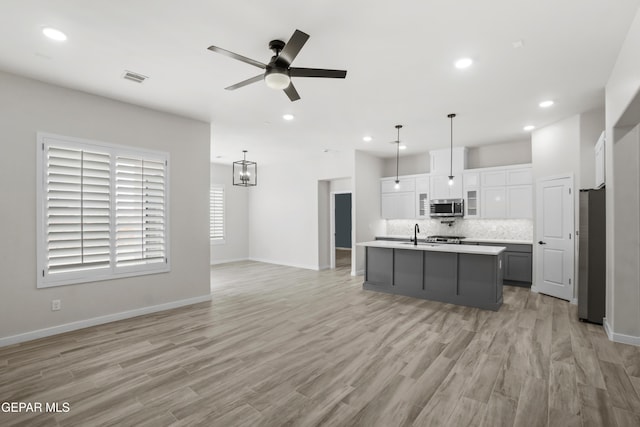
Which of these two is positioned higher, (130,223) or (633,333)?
(130,223)

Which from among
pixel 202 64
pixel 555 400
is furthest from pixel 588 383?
pixel 202 64

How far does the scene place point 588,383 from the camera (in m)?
2.69

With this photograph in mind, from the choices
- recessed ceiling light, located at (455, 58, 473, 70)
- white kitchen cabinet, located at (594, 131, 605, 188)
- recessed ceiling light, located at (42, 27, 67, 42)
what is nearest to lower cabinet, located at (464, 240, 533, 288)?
white kitchen cabinet, located at (594, 131, 605, 188)

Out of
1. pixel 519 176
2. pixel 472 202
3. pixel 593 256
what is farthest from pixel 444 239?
pixel 593 256

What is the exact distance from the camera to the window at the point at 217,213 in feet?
31.1

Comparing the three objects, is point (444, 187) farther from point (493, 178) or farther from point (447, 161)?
point (493, 178)

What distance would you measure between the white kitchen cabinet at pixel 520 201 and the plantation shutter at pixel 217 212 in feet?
25.3

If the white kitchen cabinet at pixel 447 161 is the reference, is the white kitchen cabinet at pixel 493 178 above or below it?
below

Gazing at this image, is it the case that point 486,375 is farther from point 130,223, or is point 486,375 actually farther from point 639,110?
point 130,223

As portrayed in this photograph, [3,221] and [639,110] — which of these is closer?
[639,110]

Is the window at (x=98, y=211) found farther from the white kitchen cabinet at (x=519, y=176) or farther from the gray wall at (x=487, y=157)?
the white kitchen cabinet at (x=519, y=176)

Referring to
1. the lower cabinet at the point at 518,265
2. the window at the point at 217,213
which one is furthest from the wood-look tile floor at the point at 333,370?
the window at the point at 217,213

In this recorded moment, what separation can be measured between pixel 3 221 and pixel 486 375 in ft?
17.3

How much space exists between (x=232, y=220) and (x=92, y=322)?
19.6ft
